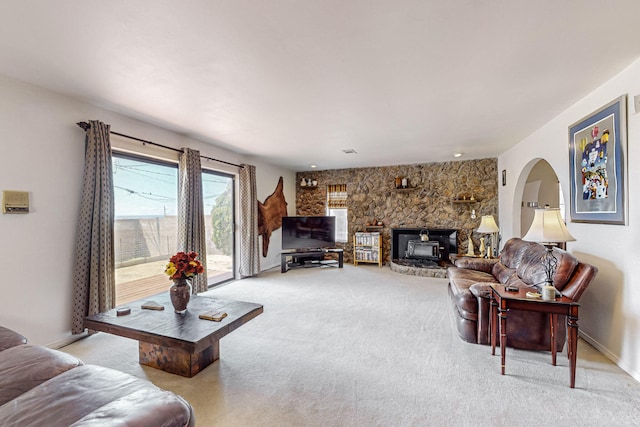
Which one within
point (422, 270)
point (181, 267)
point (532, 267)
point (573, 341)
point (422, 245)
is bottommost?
point (422, 270)

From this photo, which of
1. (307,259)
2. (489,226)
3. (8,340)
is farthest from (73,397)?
(307,259)

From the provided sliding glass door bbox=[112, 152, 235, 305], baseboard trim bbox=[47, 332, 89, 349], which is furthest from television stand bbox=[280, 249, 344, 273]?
baseboard trim bbox=[47, 332, 89, 349]

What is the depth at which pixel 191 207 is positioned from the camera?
13.3 feet

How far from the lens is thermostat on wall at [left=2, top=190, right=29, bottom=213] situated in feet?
7.70

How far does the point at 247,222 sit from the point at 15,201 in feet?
10.7

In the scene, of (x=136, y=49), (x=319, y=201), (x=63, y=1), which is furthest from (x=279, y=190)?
(x=63, y=1)

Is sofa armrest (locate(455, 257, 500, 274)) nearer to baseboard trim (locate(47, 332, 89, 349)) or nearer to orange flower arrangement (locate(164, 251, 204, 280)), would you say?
orange flower arrangement (locate(164, 251, 204, 280))

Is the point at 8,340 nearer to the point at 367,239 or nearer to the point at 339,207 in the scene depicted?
the point at 367,239

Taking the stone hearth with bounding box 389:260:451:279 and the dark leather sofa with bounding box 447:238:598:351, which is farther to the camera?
the stone hearth with bounding box 389:260:451:279

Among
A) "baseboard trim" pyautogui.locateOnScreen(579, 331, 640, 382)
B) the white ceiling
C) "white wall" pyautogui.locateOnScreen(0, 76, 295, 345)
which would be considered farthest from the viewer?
"white wall" pyautogui.locateOnScreen(0, 76, 295, 345)

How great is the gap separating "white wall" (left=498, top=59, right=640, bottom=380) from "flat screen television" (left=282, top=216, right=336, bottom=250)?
A: 4371 mm

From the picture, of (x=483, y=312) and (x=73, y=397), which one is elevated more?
(x=73, y=397)

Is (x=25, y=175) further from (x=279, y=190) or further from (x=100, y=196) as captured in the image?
(x=279, y=190)

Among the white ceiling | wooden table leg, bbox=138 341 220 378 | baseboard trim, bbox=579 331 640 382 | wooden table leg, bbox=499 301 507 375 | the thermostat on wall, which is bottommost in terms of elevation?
baseboard trim, bbox=579 331 640 382
